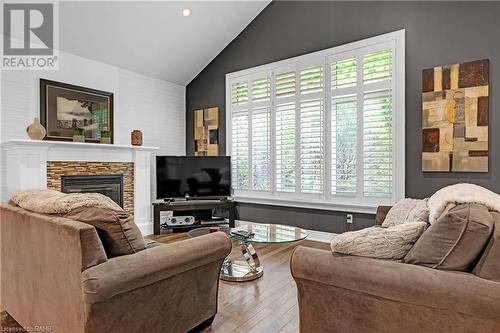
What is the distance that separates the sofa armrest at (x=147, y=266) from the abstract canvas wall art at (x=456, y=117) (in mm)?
2933

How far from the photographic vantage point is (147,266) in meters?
1.69

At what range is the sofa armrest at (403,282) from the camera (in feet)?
4.33

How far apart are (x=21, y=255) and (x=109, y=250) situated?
81 centimetres

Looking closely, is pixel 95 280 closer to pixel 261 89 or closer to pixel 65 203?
pixel 65 203

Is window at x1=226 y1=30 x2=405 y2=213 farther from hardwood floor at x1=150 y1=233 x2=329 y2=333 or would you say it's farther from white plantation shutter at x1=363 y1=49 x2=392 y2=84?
hardwood floor at x1=150 y1=233 x2=329 y2=333

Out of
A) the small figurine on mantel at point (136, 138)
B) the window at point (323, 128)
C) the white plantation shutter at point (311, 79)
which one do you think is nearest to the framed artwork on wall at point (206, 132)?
the window at point (323, 128)

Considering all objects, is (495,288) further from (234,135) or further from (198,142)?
(198,142)

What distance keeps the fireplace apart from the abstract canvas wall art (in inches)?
170

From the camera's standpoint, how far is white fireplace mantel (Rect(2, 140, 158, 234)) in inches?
149

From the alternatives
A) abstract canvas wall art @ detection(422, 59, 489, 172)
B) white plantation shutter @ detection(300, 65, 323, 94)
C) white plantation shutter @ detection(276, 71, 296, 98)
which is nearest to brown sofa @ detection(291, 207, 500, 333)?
abstract canvas wall art @ detection(422, 59, 489, 172)

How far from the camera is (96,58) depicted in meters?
4.74

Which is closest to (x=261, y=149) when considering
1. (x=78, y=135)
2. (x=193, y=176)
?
(x=193, y=176)

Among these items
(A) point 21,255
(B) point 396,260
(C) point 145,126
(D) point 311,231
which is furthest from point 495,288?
(C) point 145,126

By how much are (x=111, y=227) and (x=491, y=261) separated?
185cm
